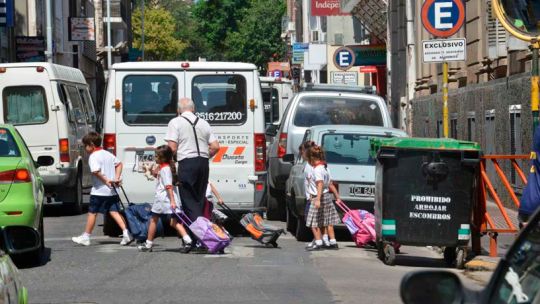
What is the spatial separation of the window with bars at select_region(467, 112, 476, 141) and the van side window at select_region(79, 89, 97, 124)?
779cm

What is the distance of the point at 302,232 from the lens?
54.9ft

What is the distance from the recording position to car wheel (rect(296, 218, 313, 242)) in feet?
54.5

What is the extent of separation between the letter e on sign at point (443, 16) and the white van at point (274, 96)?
13501 mm

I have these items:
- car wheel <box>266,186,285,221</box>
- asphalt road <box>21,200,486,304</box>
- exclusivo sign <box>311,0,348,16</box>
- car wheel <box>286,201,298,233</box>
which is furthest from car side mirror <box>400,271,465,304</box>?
exclusivo sign <box>311,0,348,16</box>

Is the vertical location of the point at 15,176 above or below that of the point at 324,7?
below

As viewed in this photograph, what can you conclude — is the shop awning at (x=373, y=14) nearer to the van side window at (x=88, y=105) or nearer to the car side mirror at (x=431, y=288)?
the van side window at (x=88, y=105)

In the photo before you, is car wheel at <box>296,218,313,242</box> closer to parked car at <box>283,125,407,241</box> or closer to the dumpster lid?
parked car at <box>283,125,407,241</box>

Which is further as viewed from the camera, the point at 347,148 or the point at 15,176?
the point at 347,148

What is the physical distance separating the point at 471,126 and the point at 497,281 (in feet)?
73.4

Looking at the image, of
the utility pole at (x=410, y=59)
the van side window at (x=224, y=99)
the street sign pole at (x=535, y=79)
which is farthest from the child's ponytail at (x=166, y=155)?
the utility pole at (x=410, y=59)

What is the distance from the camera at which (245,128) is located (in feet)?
57.6

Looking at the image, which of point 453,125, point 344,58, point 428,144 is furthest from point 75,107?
point 344,58

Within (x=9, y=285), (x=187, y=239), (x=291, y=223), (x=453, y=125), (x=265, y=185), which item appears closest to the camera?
(x=9, y=285)

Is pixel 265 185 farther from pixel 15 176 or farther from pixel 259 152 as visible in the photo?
pixel 15 176
